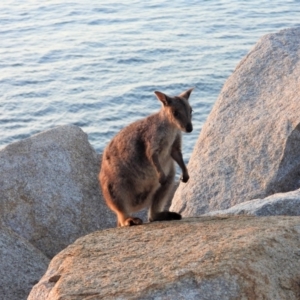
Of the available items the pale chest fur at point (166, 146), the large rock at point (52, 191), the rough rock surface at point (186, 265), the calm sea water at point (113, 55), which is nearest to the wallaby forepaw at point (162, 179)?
the pale chest fur at point (166, 146)

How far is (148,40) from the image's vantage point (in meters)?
16.3

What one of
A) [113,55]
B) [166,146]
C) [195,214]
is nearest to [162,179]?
[166,146]

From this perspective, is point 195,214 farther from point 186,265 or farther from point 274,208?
point 186,265

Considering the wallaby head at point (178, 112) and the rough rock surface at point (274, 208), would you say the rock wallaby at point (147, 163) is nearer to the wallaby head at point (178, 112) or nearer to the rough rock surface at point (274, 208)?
the wallaby head at point (178, 112)

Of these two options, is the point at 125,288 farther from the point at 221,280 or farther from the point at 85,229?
the point at 85,229

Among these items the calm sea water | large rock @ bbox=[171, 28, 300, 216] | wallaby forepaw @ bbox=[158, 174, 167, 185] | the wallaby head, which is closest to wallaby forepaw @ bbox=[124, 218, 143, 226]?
wallaby forepaw @ bbox=[158, 174, 167, 185]

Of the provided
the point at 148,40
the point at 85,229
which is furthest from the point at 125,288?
the point at 148,40

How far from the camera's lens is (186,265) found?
13.5 feet

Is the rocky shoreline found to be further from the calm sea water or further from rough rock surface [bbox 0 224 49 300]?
the calm sea water

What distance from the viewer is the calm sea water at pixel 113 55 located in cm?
1311

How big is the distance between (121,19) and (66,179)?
1059 cm

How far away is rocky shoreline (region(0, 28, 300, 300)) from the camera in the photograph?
4.11m

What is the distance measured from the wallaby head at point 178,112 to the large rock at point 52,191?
192 centimetres

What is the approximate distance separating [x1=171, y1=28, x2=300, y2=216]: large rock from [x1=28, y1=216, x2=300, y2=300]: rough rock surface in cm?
250
